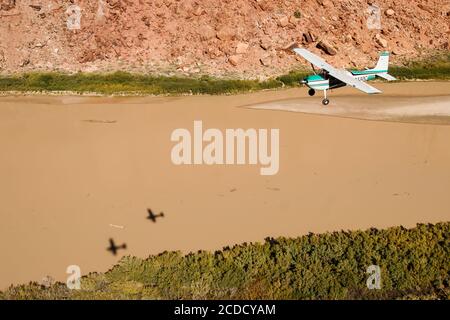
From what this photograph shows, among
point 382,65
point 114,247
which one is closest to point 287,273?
point 114,247

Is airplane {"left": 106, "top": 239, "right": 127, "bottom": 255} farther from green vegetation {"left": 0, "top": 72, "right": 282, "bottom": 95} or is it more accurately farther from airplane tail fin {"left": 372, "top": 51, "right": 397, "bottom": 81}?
airplane tail fin {"left": 372, "top": 51, "right": 397, "bottom": 81}

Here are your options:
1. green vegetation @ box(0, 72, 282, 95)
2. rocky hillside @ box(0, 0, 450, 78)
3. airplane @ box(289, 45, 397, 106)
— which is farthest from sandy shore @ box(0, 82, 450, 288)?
rocky hillside @ box(0, 0, 450, 78)

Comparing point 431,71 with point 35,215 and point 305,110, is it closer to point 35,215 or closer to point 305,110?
point 305,110

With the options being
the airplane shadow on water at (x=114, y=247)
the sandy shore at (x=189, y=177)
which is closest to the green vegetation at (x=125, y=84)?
the sandy shore at (x=189, y=177)

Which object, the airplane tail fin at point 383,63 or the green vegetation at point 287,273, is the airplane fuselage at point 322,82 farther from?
the green vegetation at point 287,273

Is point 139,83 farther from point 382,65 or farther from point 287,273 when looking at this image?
point 287,273

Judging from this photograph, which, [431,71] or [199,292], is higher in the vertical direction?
[431,71]
